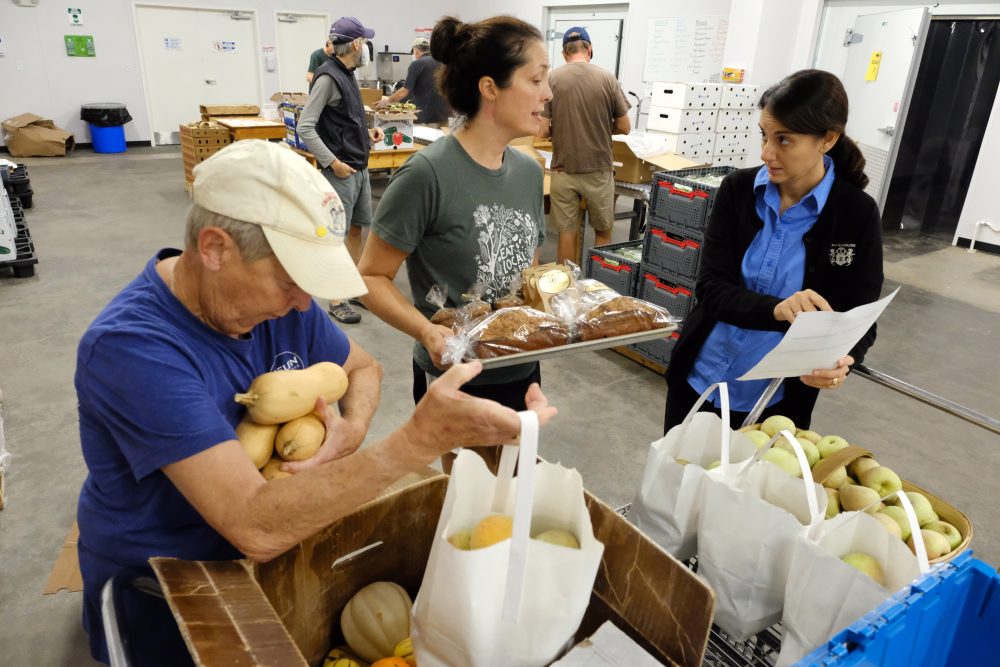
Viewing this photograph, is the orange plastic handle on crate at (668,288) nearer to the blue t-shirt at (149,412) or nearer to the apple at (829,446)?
the apple at (829,446)

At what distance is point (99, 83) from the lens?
1078 cm

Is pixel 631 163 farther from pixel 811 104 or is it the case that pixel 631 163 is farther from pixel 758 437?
pixel 758 437

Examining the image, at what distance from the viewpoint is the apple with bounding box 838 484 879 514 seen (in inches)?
49.4

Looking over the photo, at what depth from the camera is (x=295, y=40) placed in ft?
39.7

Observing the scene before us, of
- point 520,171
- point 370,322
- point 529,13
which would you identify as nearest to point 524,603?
point 520,171

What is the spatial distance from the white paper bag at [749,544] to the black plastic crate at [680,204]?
282cm

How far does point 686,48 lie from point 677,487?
8937 mm

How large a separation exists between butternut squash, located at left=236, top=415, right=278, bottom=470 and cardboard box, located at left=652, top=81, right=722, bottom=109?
601 cm

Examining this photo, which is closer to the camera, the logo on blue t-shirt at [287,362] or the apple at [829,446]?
the logo on blue t-shirt at [287,362]

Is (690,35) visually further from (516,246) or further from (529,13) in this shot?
(516,246)

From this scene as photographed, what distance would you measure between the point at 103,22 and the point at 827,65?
10.5 meters

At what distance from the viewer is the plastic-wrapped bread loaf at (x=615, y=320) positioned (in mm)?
1623

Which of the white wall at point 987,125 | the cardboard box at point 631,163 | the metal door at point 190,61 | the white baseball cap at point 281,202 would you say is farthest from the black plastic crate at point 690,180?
the metal door at point 190,61

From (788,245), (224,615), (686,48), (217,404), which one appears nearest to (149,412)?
(217,404)
